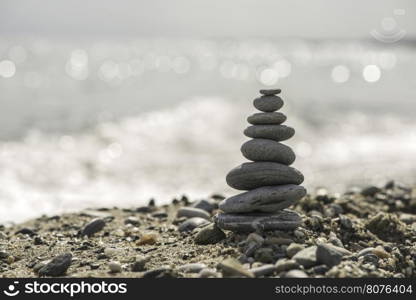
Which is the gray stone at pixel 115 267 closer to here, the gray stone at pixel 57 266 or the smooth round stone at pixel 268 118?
the gray stone at pixel 57 266

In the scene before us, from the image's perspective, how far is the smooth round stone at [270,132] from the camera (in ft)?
25.1

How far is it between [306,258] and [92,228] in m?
4.04

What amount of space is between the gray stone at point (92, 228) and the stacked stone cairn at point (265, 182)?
7.88 ft

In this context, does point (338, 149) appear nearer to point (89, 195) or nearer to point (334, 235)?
point (89, 195)

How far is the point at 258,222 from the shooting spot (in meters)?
7.40

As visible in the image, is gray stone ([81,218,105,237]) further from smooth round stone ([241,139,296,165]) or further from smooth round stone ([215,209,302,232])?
smooth round stone ([241,139,296,165])

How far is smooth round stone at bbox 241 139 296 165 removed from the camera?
7562mm

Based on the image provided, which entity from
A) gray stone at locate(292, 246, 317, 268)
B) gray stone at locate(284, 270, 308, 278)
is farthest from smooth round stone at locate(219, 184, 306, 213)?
gray stone at locate(284, 270, 308, 278)

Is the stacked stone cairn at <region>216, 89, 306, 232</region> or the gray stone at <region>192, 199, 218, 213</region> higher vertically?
the gray stone at <region>192, 199, 218, 213</region>

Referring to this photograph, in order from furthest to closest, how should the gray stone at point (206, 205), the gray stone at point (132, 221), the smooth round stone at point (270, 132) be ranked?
the gray stone at point (206, 205)
the gray stone at point (132, 221)
the smooth round stone at point (270, 132)

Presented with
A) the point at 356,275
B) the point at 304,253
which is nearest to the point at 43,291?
→ the point at 304,253

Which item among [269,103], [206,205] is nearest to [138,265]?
[269,103]

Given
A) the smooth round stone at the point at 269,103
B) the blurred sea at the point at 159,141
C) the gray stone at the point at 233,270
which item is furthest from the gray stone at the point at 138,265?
the blurred sea at the point at 159,141

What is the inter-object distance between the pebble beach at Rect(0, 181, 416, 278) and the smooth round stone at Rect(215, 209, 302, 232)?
77mm
